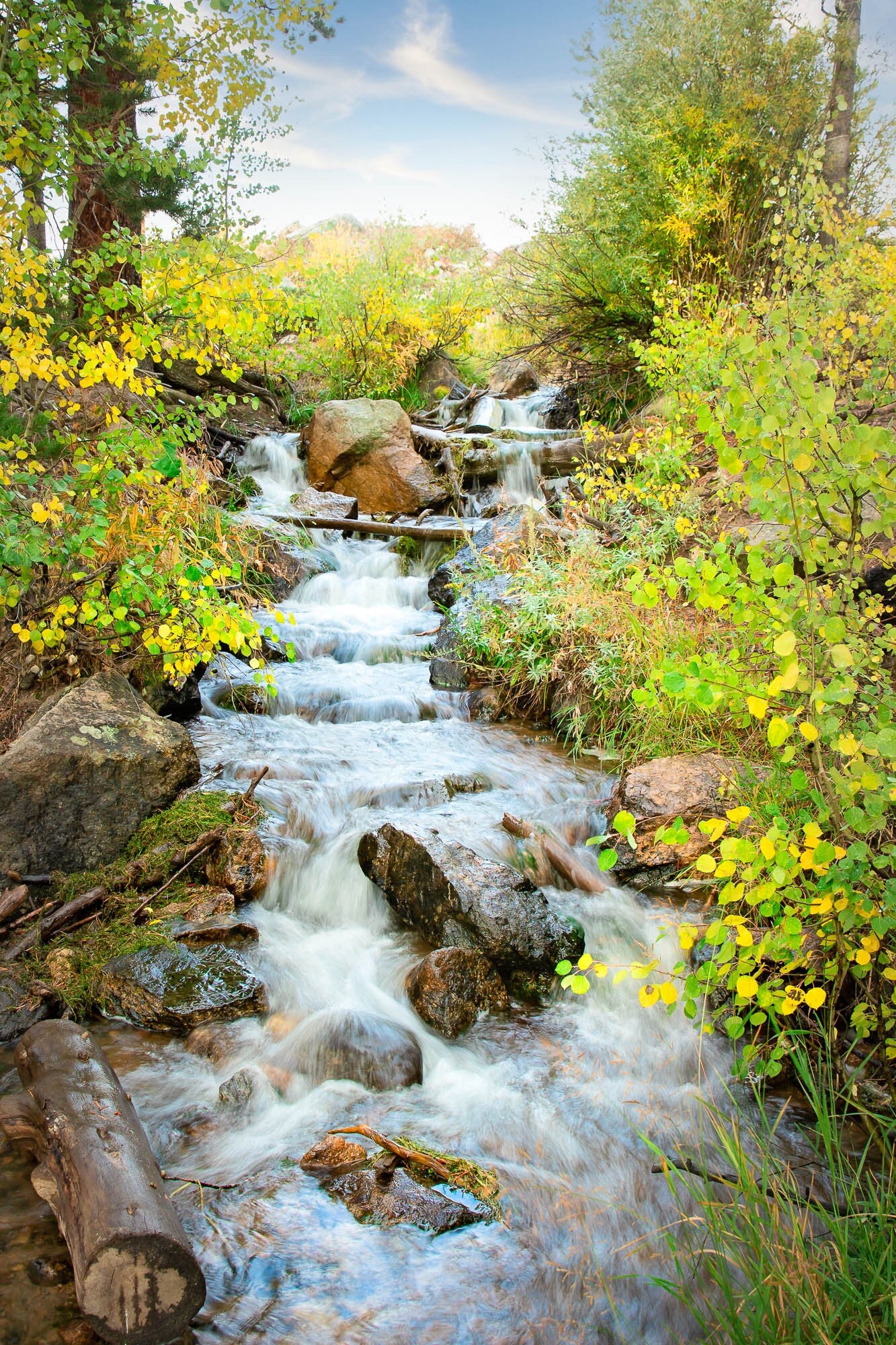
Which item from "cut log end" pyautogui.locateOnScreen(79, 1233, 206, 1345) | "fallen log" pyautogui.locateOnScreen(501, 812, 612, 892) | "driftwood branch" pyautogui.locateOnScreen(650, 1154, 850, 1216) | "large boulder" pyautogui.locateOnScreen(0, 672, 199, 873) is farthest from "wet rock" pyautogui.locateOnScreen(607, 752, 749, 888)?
"cut log end" pyautogui.locateOnScreen(79, 1233, 206, 1345)

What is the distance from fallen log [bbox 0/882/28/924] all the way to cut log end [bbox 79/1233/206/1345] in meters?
2.00

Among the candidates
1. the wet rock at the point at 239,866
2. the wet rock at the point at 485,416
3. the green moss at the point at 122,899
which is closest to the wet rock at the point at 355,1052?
the green moss at the point at 122,899

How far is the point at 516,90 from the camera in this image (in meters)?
12.0

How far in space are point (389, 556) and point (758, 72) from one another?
786 cm

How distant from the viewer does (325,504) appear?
32.9ft

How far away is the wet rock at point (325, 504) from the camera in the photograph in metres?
9.77

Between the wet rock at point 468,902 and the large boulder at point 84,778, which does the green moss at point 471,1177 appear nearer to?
the wet rock at point 468,902

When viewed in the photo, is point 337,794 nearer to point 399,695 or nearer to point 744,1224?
point 399,695

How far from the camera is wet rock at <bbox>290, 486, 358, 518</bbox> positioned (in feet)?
32.1

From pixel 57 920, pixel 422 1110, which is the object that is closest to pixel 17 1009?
pixel 57 920

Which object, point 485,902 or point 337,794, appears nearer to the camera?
point 485,902

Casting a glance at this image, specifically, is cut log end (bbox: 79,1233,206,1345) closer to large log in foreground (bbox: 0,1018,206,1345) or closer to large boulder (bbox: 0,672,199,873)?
large log in foreground (bbox: 0,1018,206,1345)

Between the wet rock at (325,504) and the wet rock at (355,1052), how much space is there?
281 inches

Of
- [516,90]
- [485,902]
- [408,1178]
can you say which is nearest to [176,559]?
[485,902]
